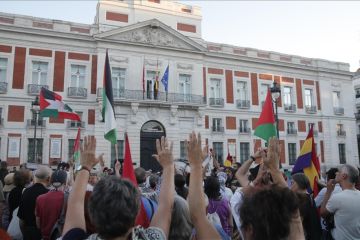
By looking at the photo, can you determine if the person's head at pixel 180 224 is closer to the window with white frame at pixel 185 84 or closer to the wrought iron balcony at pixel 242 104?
the window with white frame at pixel 185 84

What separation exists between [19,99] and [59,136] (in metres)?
3.79

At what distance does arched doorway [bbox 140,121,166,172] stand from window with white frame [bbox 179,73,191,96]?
12.5 feet

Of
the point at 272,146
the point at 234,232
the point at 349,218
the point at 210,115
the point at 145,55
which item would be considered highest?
the point at 145,55

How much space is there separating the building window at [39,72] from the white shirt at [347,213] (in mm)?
23711

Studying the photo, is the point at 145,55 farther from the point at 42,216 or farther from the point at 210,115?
the point at 42,216

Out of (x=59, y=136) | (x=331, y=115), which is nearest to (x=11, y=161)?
(x=59, y=136)

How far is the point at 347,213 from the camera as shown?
158 inches

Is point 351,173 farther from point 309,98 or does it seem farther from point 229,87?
point 309,98

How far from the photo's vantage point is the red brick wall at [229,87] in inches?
1183

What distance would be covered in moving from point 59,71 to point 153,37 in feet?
26.3

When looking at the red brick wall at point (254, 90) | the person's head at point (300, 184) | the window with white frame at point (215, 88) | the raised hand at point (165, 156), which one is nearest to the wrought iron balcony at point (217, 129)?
the window with white frame at point (215, 88)

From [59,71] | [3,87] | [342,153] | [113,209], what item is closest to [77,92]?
[59,71]

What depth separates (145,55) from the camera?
88.4 feet

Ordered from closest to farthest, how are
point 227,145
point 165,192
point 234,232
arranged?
point 165,192 → point 234,232 → point 227,145
